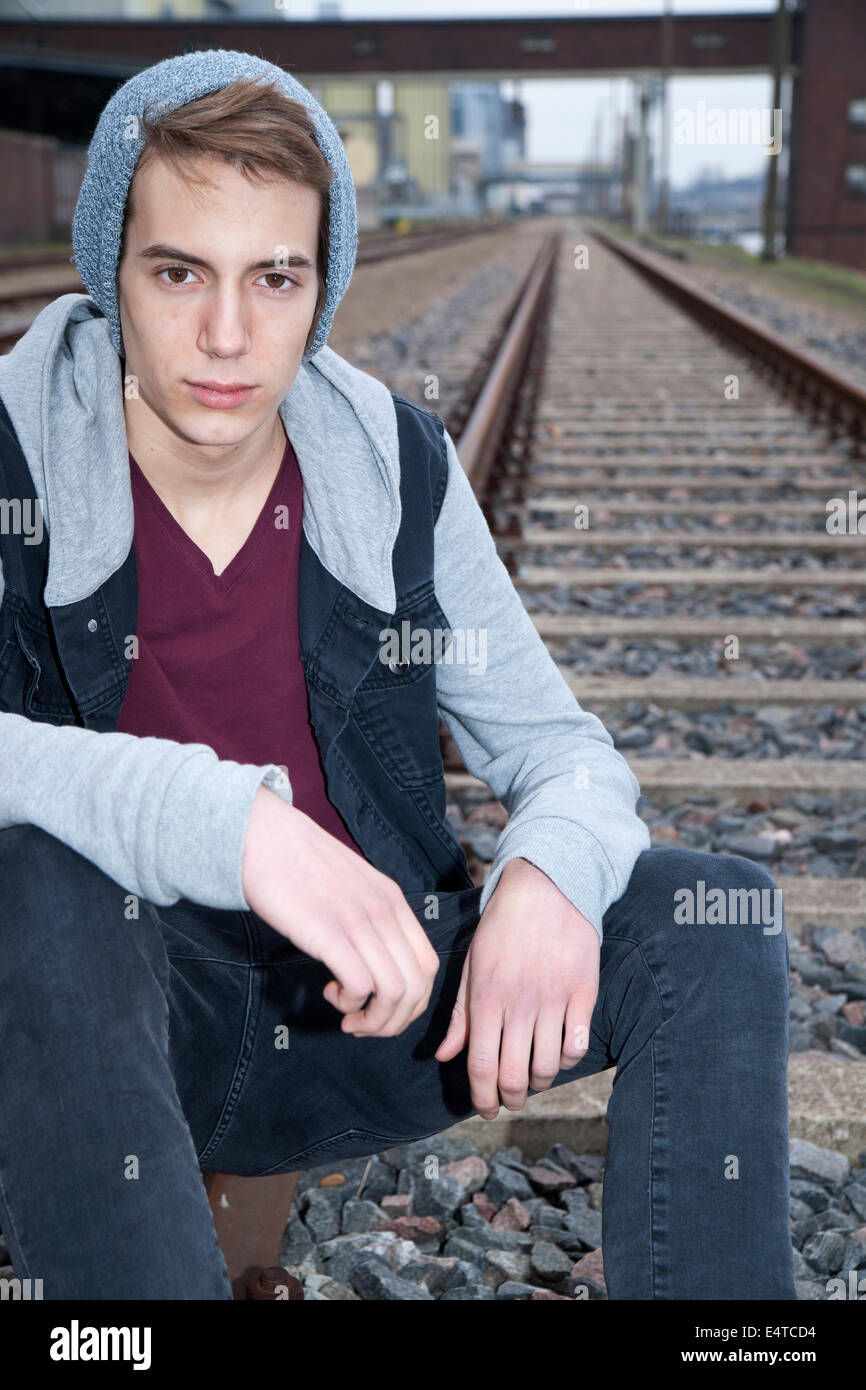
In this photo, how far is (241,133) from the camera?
1.59 metres

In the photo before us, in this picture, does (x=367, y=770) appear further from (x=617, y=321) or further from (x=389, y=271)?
(x=389, y=271)

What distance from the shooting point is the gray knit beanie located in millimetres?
1609

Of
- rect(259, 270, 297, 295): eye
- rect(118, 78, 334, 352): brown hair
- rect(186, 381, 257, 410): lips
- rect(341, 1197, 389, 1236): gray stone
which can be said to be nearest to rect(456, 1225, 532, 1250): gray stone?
rect(341, 1197, 389, 1236): gray stone

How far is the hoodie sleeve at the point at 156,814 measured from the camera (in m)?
1.34

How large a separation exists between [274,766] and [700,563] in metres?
4.60

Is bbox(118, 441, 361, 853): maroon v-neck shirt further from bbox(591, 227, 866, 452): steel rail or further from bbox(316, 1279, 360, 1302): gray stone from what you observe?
bbox(591, 227, 866, 452): steel rail

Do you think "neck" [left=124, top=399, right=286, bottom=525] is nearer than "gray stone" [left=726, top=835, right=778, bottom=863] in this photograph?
Yes

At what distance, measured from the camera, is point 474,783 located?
3.71 metres

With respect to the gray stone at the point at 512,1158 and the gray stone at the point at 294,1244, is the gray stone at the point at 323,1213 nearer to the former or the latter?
the gray stone at the point at 294,1244

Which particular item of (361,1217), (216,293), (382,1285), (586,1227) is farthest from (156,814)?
(586,1227)

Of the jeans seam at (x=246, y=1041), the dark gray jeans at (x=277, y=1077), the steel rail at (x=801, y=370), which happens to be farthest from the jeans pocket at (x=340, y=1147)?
the steel rail at (x=801, y=370)

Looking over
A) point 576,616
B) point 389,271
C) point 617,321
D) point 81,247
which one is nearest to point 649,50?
point 389,271

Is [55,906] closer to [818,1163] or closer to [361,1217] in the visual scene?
[361,1217]

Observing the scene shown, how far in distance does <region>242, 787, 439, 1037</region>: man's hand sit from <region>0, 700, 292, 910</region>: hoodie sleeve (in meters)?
0.03
